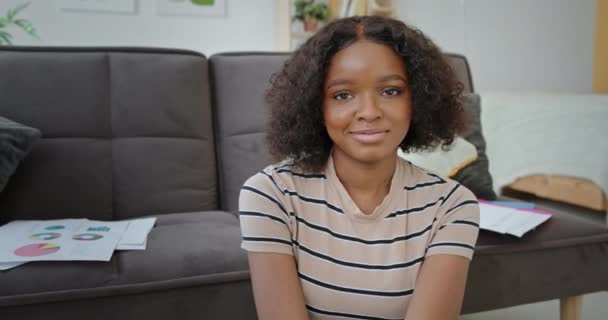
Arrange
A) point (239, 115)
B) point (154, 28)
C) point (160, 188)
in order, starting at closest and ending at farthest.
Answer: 1. point (160, 188)
2. point (239, 115)
3. point (154, 28)

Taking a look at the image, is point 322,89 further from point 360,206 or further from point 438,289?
point 438,289

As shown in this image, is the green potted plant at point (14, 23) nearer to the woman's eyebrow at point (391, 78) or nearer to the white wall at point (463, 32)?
the white wall at point (463, 32)

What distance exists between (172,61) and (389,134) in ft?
3.58

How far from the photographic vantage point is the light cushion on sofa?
1.36 metres

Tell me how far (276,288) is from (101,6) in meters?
2.22

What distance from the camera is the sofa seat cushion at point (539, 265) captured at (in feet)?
4.47

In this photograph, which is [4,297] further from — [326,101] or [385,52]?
[385,52]

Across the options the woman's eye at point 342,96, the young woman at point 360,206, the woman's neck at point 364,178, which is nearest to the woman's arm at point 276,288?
the young woman at point 360,206

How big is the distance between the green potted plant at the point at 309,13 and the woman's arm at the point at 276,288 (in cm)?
220

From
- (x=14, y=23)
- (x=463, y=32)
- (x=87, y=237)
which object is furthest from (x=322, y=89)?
(x=463, y=32)

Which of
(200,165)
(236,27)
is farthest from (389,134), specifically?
(236,27)

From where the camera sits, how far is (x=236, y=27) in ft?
9.46

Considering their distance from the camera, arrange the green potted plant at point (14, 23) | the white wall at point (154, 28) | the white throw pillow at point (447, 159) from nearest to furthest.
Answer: the white throw pillow at point (447, 159) → the green potted plant at point (14, 23) → the white wall at point (154, 28)

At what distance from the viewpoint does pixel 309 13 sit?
9.43 ft
